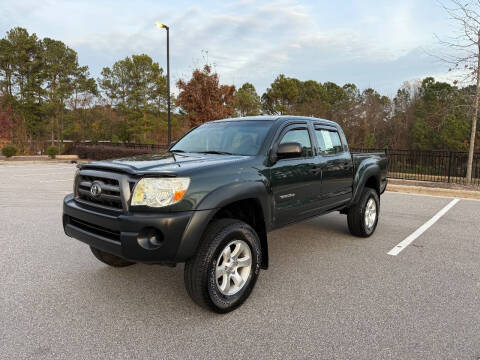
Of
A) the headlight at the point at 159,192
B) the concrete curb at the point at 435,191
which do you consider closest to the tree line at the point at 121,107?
the concrete curb at the point at 435,191

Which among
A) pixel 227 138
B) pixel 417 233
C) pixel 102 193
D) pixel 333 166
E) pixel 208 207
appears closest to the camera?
pixel 208 207

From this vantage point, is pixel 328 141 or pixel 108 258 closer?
pixel 108 258

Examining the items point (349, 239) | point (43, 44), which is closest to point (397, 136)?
point (349, 239)

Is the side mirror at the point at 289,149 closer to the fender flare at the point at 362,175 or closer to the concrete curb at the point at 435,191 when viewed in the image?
the fender flare at the point at 362,175

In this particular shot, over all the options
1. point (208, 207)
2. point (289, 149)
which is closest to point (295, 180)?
point (289, 149)

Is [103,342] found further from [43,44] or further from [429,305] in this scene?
[43,44]

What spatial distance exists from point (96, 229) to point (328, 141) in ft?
10.7

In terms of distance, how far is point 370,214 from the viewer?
5598 mm

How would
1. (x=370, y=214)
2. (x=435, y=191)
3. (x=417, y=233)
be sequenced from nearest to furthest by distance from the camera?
(x=370, y=214), (x=417, y=233), (x=435, y=191)

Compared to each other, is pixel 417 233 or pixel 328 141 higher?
pixel 328 141

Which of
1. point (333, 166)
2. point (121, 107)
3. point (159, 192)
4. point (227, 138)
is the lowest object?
point (159, 192)

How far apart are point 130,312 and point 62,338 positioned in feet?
1.88

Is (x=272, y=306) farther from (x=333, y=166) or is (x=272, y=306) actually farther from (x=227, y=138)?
(x=333, y=166)

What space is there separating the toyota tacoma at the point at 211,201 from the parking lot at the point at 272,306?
373mm
